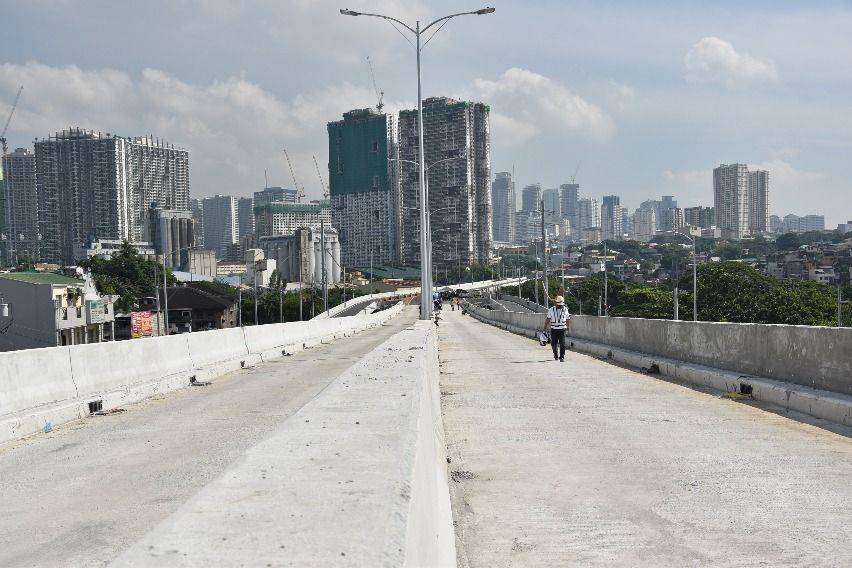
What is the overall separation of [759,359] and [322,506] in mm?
12635

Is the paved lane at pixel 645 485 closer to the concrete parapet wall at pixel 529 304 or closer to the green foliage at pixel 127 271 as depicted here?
the concrete parapet wall at pixel 529 304

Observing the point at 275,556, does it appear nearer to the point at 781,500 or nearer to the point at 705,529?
the point at 705,529

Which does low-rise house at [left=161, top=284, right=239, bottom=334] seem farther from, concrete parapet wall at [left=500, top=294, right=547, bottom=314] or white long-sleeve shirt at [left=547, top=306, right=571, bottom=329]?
white long-sleeve shirt at [left=547, top=306, right=571, bottom=329]

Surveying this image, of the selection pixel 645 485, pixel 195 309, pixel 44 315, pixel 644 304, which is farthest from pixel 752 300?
pixel 645 485

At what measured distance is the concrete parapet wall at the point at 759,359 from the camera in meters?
12.1

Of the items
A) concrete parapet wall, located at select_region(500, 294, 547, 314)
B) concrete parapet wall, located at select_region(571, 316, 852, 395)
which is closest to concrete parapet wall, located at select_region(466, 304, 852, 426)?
concrete parapet wall, located at select_region(571, 316, 852, 395)

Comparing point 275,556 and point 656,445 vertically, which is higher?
point 275,556

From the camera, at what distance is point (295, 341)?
36.3 metres

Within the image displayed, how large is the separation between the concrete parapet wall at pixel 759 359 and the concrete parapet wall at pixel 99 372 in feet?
33.1

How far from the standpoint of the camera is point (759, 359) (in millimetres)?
15086

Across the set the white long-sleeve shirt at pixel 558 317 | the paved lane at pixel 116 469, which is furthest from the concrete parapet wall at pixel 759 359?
the paved lane at pixel 116 469

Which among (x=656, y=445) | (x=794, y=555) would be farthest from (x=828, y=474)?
(x=794, y=555)

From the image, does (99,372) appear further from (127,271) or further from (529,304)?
(127,271)

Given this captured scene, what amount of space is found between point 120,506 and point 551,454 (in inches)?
169
